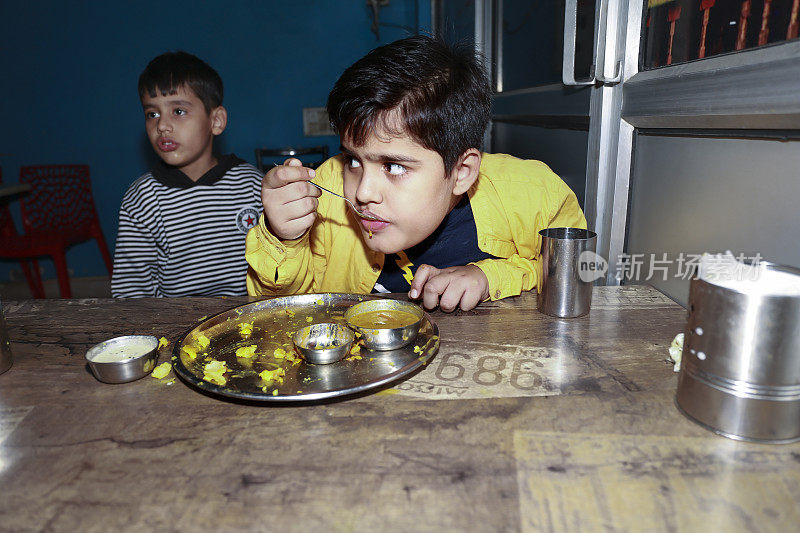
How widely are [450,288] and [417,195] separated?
0.75 feet

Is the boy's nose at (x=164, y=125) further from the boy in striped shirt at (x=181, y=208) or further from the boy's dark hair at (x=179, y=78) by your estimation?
the boy's dark hair at (x=179, y=78)

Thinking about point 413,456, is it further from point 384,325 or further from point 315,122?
point 315,122

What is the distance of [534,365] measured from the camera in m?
0.89

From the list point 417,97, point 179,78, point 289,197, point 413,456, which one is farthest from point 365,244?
point 179,78

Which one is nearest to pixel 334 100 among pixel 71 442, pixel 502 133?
pixel 71 442

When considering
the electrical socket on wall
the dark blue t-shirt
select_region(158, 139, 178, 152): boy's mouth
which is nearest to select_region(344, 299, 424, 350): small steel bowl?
the dark blue t-shirt

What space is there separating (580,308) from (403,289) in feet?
2.12

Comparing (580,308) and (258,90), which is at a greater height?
(258,90)

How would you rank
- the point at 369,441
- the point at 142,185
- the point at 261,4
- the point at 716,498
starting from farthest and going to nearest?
the point at 261,4 < the point at 142,185 < the point at 369,441 < the point at 716,498

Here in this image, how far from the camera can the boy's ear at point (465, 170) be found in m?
1.31

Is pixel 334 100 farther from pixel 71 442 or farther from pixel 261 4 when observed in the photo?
pixel 261 4

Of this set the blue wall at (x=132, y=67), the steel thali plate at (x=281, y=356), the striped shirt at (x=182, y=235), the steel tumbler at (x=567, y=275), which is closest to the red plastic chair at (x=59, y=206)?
the blue wall at (x=132, y=67)

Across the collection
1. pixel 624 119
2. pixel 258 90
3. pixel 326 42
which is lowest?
pixel 624 119

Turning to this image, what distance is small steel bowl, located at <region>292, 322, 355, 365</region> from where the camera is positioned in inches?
34.7
